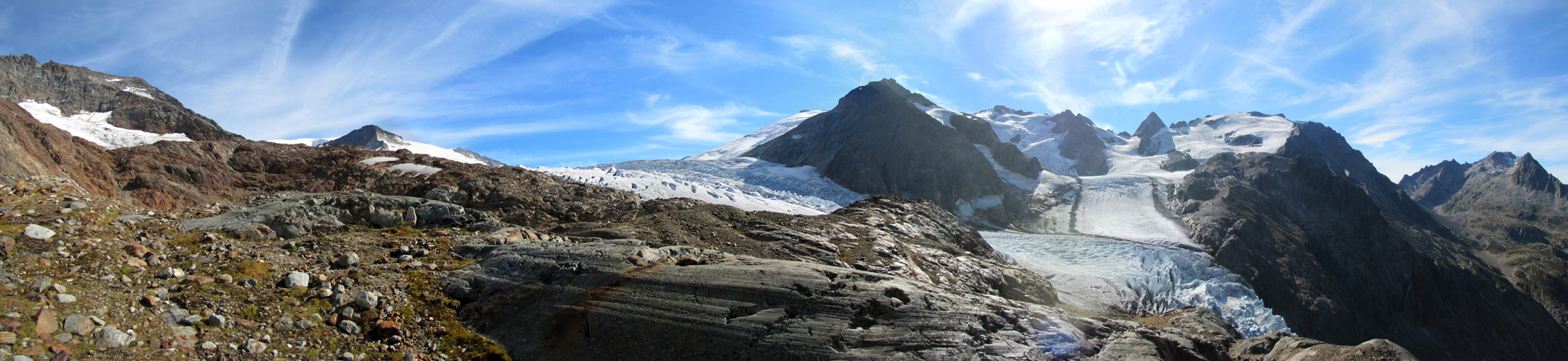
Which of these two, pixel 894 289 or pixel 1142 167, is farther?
pixel 1142 167

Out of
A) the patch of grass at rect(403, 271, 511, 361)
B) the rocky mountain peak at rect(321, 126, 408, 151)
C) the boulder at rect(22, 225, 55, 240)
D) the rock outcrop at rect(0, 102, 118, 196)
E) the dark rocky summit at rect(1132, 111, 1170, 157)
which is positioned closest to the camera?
the boulder at rect(22, 225, 55, 240)

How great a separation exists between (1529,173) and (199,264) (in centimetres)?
26697

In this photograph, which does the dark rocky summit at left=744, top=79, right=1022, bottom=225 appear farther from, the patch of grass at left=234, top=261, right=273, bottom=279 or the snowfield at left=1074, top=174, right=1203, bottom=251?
the patch of grass at left=234, top=261, right=273, bottom=279

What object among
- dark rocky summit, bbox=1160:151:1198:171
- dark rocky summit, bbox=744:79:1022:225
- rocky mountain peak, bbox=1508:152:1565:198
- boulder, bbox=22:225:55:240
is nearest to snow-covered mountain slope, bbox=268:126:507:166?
dark rocky summit, bbox=744:79:1022:225

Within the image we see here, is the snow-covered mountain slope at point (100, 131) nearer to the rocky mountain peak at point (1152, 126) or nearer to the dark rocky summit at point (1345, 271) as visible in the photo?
the dark rocky summit at point (1345, 271)

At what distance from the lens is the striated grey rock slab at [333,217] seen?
462 inches

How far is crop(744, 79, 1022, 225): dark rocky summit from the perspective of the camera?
10725 cm

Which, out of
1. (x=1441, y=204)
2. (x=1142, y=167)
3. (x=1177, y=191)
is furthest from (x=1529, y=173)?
(x=1177, y=191)

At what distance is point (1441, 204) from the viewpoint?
198000 mm

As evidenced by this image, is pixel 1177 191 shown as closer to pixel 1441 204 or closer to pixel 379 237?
pixel 379 237

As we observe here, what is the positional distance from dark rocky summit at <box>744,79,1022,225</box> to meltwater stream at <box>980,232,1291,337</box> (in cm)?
3103

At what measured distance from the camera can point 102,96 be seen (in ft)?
241

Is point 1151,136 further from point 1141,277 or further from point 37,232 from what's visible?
point 37,232

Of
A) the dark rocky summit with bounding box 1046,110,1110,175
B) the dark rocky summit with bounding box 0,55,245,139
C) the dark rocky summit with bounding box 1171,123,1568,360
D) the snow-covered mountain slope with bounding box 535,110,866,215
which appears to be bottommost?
the dark rocky summit with bounding box 1171,123,1568,360
